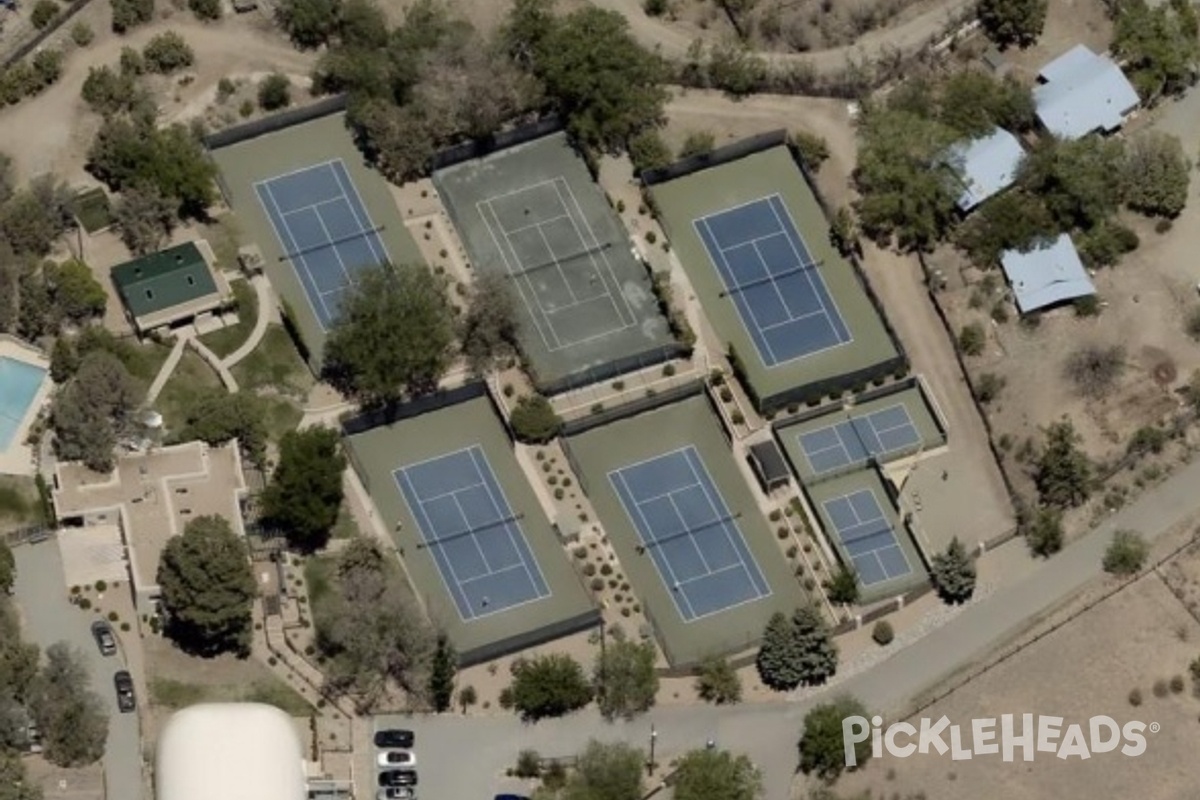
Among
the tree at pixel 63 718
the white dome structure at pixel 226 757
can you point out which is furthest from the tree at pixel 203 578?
Answer: the tree at pixel 63 718

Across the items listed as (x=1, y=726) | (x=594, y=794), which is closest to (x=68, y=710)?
(x=1, y=726)

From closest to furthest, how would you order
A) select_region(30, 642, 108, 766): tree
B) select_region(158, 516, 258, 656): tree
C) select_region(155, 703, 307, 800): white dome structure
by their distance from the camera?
select_region(155, 703, 307, 800): white dome structure
select_region(158, 516, 258, 656): tree
select_region(30, 642, 108, 766): tree

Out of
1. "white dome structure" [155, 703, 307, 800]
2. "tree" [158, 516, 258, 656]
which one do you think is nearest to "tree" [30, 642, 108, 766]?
Answer: "white dome structure" [155, 703, 307, 800]

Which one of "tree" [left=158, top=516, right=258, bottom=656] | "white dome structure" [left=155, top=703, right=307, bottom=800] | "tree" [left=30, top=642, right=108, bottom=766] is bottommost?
"white dome structure" [left=155, top=703, right=307, bottom=800]

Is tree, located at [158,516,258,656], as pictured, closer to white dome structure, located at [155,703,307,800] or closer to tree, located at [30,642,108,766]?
white dome structure, located at [155,703,307,800]

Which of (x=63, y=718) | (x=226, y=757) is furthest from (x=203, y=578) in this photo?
(x=63, y=718)

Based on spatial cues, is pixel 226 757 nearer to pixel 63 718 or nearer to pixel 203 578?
pixel 63 718

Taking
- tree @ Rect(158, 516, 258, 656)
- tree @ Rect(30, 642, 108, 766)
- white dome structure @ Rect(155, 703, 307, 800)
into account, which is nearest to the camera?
white dome structure @ Rect(155, 703, 307, 800)

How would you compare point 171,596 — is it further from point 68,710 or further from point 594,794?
point 594,794
